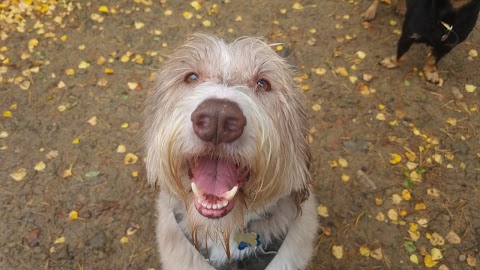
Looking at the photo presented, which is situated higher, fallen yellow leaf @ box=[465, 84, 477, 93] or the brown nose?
the brown nose

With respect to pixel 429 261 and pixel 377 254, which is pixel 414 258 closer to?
pixel 429 261

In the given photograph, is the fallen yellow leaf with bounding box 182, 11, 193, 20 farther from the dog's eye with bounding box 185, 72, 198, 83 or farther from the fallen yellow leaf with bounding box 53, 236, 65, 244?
the dog's eye with bounding box 185, 72, 198, 83

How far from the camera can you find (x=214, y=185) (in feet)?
6.64

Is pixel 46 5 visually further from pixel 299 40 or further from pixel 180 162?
pixel 180 162

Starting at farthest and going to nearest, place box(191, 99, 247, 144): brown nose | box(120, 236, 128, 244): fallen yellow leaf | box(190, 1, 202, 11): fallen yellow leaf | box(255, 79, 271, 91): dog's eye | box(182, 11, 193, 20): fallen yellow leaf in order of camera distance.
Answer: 1. box(190, 1, 202, 11): fallen yellow leaf
2. box(182, 11, 193, 20): fallen yellow leaf
3. box(120, 236, 128, 244): fallen yellow leaf
4. box(255, 79, 271, 91): dog's eye
5. box(191, 99, 247, 144): brown nose

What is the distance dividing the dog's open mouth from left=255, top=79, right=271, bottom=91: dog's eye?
21.4 inches

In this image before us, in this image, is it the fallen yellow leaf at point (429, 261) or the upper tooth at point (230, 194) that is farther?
the fallen yellow leaf at point (429, 261)

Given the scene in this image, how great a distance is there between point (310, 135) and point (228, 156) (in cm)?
290

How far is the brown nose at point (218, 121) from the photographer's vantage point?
176cm

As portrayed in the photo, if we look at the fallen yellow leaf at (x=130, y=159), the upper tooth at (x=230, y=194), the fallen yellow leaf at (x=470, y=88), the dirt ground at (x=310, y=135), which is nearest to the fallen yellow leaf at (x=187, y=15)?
the dirt ground at (x=310, y=135)

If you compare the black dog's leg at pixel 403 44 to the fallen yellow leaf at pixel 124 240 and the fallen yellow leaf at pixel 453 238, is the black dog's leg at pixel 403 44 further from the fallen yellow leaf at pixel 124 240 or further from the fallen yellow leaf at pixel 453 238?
the fallen yellow leaf at pixel 124 240

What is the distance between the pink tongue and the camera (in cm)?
202

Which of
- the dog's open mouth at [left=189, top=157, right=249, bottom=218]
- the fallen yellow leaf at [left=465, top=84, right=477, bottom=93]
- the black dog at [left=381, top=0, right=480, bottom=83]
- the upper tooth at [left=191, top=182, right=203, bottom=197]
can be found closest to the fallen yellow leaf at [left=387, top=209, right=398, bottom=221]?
the black dog at [left=381, top=0, right=480, bottom=83]

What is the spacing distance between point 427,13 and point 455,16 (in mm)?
287
